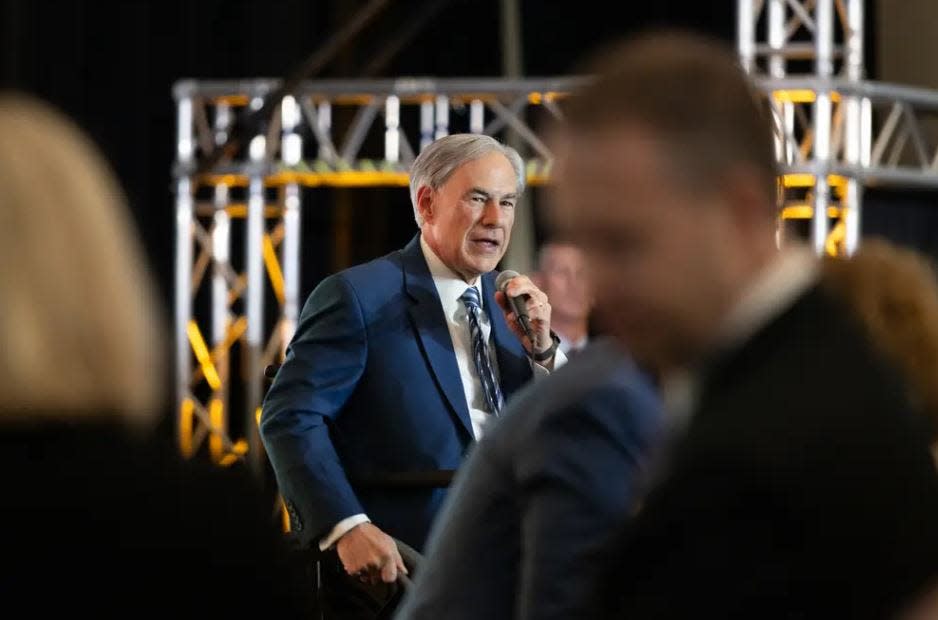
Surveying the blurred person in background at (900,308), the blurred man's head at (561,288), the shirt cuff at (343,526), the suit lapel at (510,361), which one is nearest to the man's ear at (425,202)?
the suit lapel at (510,361)

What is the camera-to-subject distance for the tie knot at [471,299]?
3461mm

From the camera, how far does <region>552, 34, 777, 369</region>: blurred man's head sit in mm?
1257

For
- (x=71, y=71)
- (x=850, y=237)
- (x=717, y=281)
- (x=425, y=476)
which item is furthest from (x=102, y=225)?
(x=71, y=71)

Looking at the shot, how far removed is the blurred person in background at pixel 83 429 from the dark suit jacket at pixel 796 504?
36cm

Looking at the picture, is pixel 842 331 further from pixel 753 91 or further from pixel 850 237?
pixel 850 237

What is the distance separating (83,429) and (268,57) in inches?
321

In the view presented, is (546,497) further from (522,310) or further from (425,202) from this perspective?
(425,202)

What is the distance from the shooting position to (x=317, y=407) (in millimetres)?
3283

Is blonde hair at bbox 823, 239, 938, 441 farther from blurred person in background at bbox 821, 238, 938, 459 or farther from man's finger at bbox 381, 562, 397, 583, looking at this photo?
man's finger at bbox 381, 562, 397, 583

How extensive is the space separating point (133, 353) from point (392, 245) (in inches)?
331

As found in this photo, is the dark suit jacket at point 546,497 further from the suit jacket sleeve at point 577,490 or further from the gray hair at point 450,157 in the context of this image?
the gray hair at point 450,157

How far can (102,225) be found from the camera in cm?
131

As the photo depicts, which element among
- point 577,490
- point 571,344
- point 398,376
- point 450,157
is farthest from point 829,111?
point 577,490

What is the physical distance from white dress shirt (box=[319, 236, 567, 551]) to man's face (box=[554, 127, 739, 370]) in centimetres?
201
